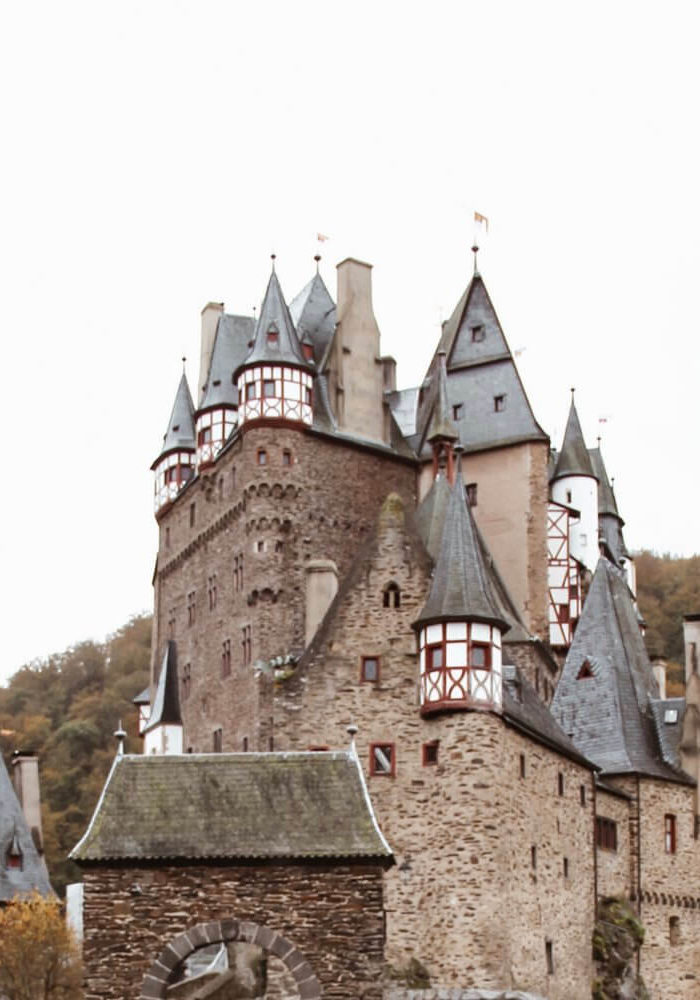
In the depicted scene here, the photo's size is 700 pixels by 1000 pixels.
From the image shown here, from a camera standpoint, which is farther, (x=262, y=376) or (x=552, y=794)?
(x=262, y=376)

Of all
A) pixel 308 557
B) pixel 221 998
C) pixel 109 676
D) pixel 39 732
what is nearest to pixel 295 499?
pixel 308 557

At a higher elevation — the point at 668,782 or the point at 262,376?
the point at 262,376

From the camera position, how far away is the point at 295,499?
209 feet

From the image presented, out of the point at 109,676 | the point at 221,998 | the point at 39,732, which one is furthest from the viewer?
the point at 109,676

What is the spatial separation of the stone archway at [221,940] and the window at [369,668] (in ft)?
52.6

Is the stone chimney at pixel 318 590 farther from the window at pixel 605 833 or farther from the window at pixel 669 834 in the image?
the window at pixel 669 834

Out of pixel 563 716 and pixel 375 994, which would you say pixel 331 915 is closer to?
pixel 375 994

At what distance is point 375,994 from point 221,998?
31.5 ft

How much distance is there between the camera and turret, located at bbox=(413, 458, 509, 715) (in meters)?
48.8

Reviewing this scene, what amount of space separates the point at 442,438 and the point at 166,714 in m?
13.8

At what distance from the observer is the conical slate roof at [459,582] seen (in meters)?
49.5

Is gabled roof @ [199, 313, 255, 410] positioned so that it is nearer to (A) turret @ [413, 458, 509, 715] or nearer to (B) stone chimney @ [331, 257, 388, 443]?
(B) stone chimney @ [331, 257, 388, 443]

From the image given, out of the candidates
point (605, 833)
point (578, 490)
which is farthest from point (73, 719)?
point (605, 833)

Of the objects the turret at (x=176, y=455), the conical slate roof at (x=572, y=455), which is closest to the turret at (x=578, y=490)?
the conical slate roof at (x=572, y=455)
